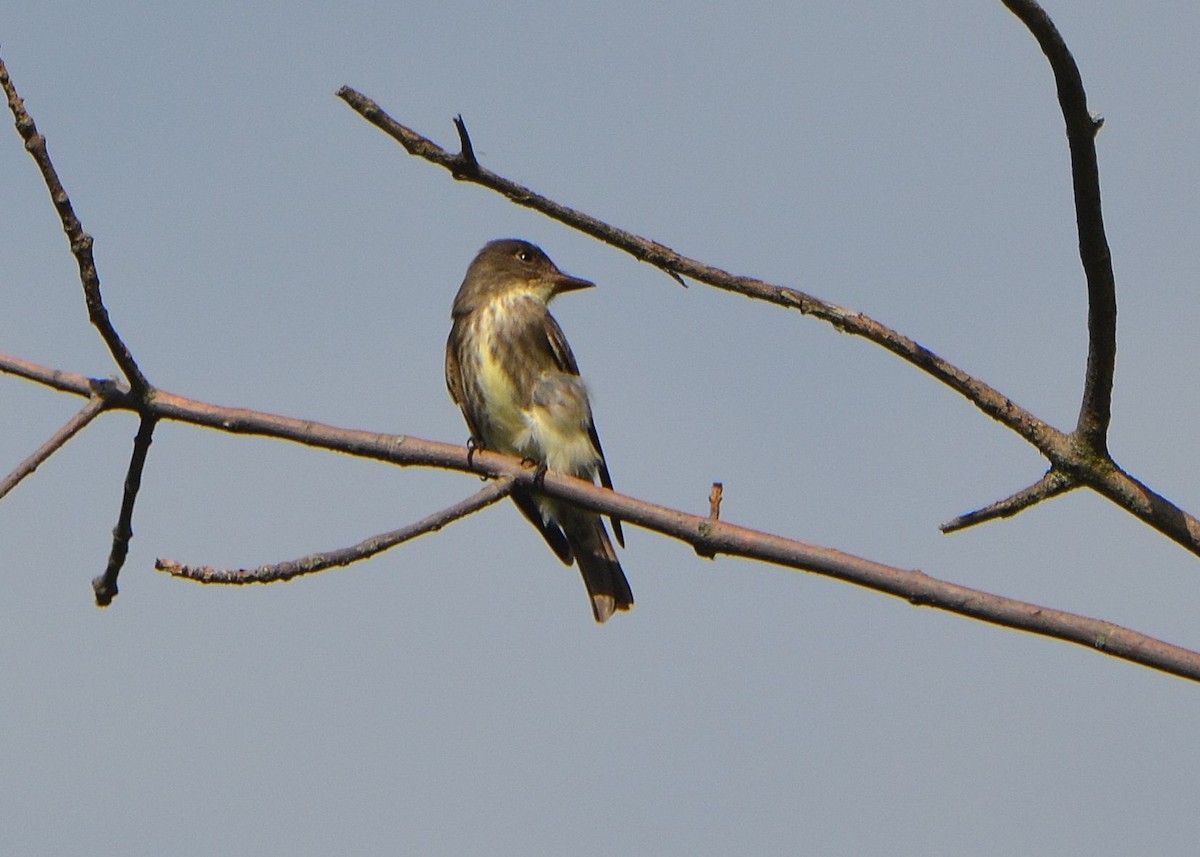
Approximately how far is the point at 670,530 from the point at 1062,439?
0.94 m

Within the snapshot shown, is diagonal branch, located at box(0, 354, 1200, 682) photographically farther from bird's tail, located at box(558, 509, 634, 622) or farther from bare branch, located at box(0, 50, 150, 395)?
bird's tail, located at box(558, 509, 634, 622)

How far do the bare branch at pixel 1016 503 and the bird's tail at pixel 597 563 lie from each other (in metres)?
Result: 5.17

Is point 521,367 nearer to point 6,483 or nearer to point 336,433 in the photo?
point 336,433

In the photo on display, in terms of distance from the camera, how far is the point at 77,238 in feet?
11.4

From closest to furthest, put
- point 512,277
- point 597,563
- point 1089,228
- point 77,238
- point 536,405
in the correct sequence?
1. point 1089,228
2. point 77,238
3. point 536,405
4. point 597,563
5. point 512,277

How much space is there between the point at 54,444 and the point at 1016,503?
2.18m

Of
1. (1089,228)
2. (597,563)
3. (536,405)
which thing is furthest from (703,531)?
(597,563)

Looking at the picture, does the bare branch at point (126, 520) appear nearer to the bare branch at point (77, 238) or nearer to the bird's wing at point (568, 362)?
the bare branch at point (77, 238)

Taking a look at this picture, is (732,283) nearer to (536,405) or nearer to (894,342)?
(894,342)

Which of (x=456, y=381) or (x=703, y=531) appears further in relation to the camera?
(x=456, y=381)

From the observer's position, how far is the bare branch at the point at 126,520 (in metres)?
3.61

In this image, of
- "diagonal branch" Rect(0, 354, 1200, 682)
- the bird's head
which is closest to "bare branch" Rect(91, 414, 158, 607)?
"diagonal branch" Rect(0, 354, 1200, 682)

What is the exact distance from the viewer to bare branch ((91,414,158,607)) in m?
3.61

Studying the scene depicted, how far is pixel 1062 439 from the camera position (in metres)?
3.43
